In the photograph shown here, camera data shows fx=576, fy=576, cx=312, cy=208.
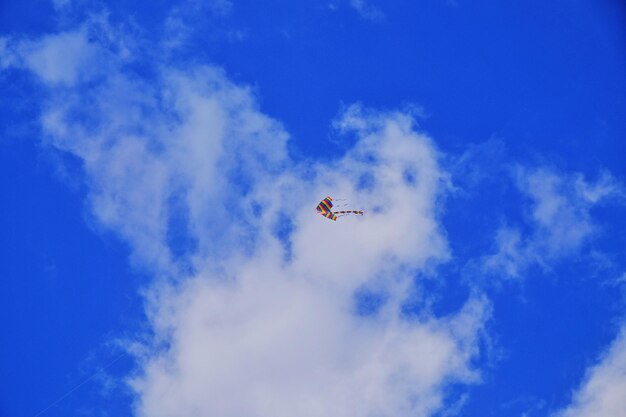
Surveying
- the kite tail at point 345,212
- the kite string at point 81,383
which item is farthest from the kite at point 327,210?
the kite string at point 81,383

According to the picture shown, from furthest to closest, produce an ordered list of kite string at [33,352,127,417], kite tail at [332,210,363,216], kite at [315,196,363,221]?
kite string at [33,352,127,417], kite tail at [332,210,363,216], kite at [315,196,363,221]

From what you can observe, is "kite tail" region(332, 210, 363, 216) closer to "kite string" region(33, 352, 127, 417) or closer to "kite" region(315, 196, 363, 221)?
"kite" region(315, 196, 363, 221)

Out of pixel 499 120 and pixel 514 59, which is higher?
pixel 514 59

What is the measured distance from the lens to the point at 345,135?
32.0 m

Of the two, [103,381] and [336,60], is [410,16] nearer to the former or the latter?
[336,60]

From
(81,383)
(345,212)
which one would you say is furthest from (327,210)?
(81,383)

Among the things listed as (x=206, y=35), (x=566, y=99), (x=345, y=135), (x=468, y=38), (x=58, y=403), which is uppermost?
(x=206, y=35)

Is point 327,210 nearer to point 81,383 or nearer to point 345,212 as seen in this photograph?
point 345,212

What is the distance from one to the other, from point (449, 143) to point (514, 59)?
19.4 ft

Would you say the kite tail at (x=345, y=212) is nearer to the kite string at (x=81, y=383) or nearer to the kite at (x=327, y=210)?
the kite at (x=327, y=210)

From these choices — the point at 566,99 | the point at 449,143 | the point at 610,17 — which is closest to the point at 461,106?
the point at 449,143

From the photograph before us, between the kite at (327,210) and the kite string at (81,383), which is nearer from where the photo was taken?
the kite at (327,210)

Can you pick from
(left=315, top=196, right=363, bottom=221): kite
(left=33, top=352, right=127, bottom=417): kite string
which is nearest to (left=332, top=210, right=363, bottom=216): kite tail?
(left=315, top=196, right=363, bottom=221): kite

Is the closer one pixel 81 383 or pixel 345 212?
pixel 345 212
